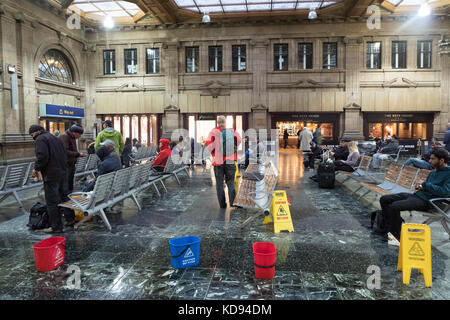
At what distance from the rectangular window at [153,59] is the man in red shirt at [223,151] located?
19942 millimetres

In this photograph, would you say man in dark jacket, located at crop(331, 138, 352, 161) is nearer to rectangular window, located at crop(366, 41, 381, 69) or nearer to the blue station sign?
rectangular window, located at crop(366, 41, 381, 69)

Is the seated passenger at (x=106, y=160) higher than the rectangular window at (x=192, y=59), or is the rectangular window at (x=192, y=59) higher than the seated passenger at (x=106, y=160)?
the rectangular window at (x=192, y=59)

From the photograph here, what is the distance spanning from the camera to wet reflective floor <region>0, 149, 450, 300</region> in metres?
3.69

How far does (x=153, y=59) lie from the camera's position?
84.0 feet

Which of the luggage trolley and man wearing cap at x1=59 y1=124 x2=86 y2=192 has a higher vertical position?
man wearing cap at x1=59 y1=124 x2=86 y2=192

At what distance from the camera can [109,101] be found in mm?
25875

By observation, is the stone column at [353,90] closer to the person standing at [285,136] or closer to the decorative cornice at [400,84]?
the decorative cornice at [400,84]

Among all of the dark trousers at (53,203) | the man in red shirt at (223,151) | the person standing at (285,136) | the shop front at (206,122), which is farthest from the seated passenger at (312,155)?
the person standing at (285,136)

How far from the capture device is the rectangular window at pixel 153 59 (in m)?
25.6

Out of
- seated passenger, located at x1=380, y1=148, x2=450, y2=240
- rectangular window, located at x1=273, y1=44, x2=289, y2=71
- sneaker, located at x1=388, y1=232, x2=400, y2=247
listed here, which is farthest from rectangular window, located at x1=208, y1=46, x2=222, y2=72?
sneaker, located at x1=388, y1=232, x2=400, y2=247

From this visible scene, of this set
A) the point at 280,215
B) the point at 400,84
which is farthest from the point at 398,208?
the point at 400,84

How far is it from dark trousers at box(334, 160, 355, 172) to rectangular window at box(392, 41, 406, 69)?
17.0 m

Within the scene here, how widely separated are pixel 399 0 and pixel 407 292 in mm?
23401
